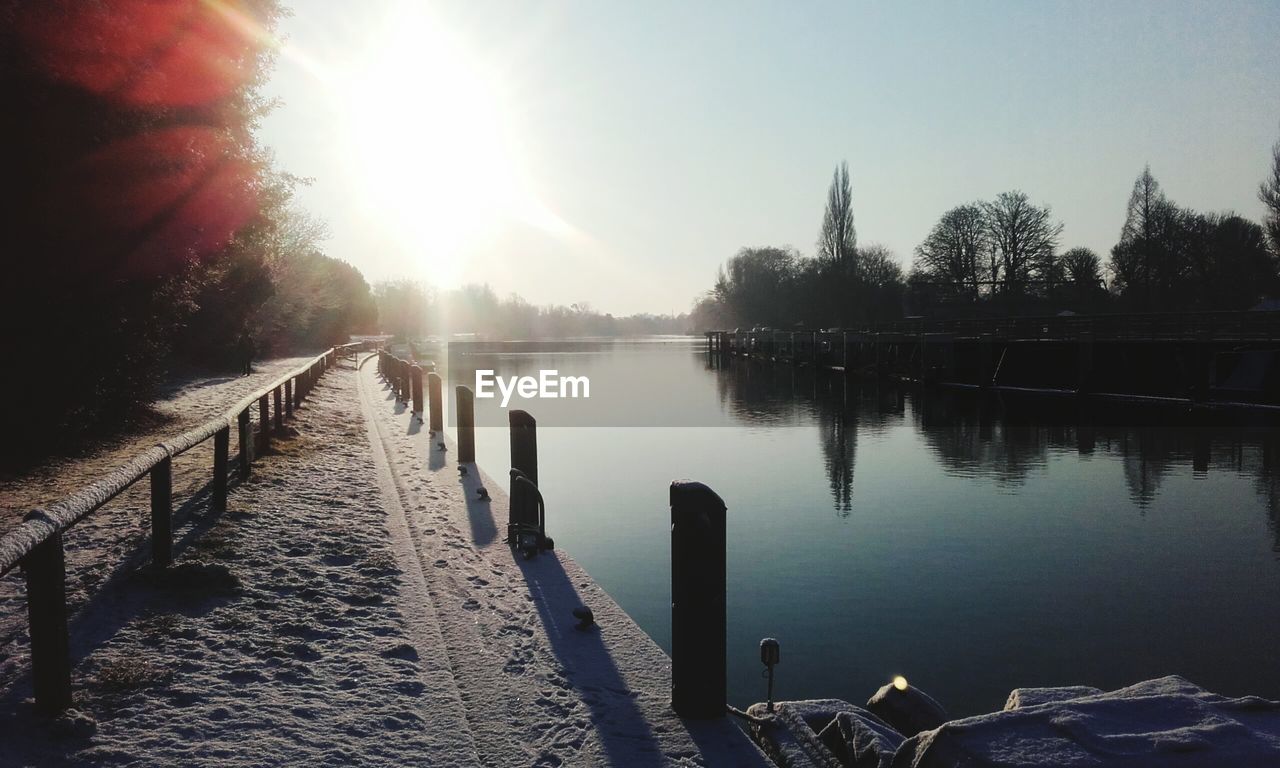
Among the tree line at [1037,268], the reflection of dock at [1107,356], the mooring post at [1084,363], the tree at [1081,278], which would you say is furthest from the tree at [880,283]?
the mooring post at [1084,363]

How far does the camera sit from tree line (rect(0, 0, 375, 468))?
31.0ft

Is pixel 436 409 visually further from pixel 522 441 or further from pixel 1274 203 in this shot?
pixel 1274 203

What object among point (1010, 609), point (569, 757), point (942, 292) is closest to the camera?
point (569, 757)

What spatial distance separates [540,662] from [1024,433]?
19.6 meters

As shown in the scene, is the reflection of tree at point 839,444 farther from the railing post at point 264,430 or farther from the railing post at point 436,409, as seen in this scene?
the railing post at point 264,430

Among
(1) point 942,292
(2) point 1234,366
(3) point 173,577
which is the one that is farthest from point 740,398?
(1) point 942,292

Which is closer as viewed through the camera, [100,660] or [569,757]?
[569,757]

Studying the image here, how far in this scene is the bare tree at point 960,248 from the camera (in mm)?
72375

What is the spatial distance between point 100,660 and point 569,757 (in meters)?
2.65

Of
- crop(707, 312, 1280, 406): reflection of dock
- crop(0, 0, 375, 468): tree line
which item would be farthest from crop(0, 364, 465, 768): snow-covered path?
crop(707, 312, 1280, 406): reflection of dock

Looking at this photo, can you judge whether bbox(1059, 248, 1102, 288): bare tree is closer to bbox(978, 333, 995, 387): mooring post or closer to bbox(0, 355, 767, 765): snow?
bbox(978, 333, 995, 387): mooring post

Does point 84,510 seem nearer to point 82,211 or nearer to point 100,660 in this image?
point 100,660

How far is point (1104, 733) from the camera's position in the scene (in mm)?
3363

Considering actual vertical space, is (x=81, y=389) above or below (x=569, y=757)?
above
